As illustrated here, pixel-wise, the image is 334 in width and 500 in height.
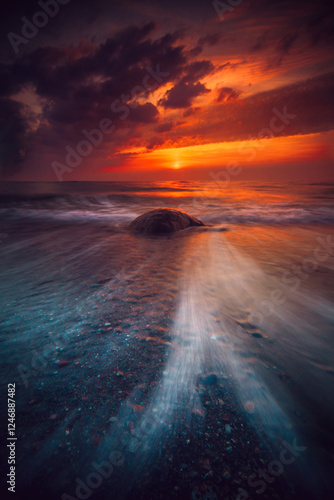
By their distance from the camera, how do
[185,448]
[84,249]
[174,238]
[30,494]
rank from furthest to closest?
[174,238] → [84,249] → [185,448] → [30,494]

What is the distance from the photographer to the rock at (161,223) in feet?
24.8

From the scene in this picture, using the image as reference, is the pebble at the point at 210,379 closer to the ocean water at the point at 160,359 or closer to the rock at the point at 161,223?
the ocean water at the point at 160,359

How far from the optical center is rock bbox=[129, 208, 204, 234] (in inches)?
298

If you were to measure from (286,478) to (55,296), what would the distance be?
10.9 ft

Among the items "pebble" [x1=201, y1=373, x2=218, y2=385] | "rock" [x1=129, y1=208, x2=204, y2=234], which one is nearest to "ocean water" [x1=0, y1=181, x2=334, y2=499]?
"pebble" [x1=201, y1=373, x2=218, y2=385]

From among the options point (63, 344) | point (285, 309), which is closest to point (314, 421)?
point (285, 309)

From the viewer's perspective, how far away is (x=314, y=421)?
1.63 meters

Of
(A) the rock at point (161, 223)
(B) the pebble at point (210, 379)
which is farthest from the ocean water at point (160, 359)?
(A) the rock at point (161, 223)

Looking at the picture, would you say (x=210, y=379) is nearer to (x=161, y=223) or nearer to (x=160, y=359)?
(x=160, y=359)

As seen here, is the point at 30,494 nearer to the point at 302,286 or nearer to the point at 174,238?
the point at 302,286

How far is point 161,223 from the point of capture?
7.62 meters

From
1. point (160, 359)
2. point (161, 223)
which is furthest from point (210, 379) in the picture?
point (161, 223)

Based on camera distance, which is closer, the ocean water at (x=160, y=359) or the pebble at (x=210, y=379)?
the ocean water at (x=160, y=359)

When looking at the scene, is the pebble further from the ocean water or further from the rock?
the rock
